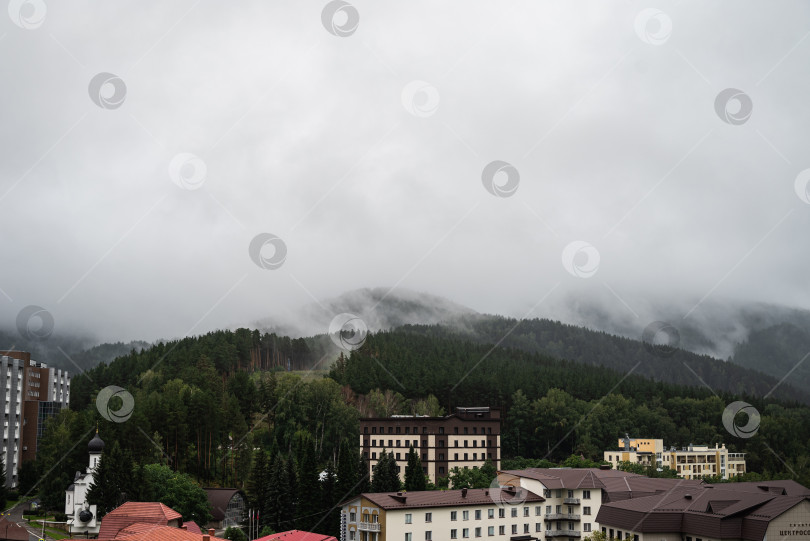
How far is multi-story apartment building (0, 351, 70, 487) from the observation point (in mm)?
83062

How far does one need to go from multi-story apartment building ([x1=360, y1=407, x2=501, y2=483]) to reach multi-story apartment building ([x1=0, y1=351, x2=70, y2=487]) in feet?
127

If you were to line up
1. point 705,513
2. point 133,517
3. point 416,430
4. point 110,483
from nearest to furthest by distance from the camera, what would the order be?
1. point 705,513
2. point 133,517
3. point 110,483
4. point 416,430

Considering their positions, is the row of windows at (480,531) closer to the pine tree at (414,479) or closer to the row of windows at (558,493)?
the row of windows at (558,493)

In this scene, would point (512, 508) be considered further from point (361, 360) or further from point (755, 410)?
point (755, 410)

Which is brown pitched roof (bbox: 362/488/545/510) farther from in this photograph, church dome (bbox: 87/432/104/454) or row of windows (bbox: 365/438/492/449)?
row of windows (bbox: 365/438/492/449)

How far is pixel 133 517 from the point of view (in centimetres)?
4866

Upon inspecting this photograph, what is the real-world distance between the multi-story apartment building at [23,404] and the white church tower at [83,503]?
2485 centimetres

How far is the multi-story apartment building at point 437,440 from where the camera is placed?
8938cm

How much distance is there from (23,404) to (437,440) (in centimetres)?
4882

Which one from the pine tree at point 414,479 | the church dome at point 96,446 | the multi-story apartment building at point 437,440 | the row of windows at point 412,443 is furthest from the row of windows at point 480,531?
the row of windows at point 412,443

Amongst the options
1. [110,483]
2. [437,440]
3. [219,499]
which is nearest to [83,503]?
[110,483]

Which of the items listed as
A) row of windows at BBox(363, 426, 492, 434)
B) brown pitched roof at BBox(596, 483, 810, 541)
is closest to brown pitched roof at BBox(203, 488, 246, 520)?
row of windows at BBox(363, 426, 492, 434)

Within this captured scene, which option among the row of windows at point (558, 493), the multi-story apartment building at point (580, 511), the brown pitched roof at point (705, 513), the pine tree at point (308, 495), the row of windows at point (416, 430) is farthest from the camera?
the row of windows at point (416, 430)

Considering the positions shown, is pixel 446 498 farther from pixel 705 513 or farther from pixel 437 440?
pixel 437 440
